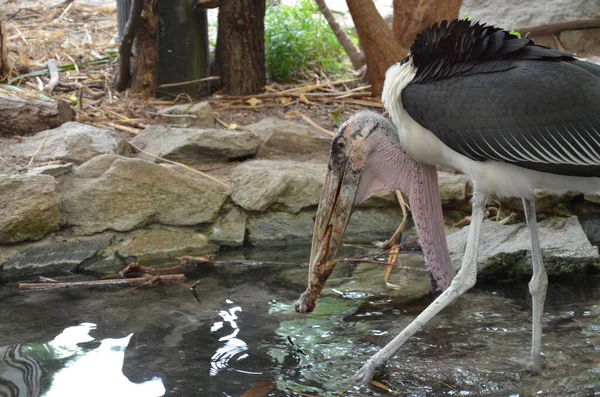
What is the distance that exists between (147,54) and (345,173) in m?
3.46

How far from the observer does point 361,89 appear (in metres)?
7.23

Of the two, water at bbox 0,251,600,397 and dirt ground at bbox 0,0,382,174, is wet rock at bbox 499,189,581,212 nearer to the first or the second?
water at bbox 0,251,600,397

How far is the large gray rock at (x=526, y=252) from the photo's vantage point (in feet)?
14.7

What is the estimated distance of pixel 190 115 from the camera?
20.4 feet

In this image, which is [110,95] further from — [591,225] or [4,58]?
[591,225]

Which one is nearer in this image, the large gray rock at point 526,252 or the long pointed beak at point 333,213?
the long pointed beak at point 333,213

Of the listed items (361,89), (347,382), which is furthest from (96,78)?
(347,382)

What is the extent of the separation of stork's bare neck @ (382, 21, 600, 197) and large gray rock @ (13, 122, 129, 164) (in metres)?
2.70

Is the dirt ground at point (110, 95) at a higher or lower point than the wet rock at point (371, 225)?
higher

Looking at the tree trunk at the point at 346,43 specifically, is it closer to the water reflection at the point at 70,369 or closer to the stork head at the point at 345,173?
the stork head at the point at 345,173

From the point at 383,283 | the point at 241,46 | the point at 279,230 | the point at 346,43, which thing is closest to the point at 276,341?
the point at 383,283

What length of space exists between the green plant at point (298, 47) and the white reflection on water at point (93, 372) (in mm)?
4337

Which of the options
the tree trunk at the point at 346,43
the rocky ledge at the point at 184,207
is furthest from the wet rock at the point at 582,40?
the rocky ledge at the point at 184,207

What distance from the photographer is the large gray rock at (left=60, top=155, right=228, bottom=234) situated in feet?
16.5
